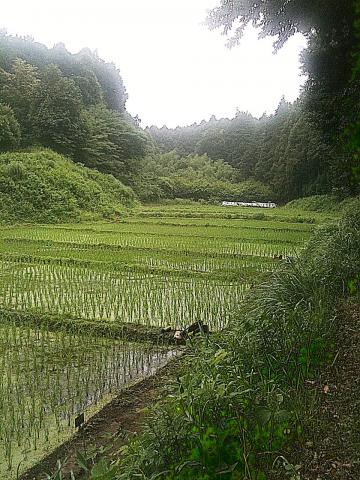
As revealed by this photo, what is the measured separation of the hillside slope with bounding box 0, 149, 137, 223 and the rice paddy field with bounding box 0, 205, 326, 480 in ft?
10.7

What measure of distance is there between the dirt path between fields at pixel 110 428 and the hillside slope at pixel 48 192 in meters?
13.3

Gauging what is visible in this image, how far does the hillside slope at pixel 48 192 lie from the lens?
1694cm

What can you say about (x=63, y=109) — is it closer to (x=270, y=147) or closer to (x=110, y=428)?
(x=270, y=147)

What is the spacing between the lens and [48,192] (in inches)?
706

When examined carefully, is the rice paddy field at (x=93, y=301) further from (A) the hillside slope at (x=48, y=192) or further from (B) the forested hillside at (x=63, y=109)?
(B) the forested hillside at (x=63, y=109)

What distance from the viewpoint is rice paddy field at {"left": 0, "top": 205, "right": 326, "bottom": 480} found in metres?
3.46

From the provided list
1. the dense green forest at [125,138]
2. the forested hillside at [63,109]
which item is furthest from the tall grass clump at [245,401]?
the forested hillside at [63,109]

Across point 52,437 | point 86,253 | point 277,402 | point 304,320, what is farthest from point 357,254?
point 86,253

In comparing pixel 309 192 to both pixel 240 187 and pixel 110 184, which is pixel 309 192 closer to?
pixel 240 187

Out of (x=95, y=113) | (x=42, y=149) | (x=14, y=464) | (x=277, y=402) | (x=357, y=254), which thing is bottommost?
(x=14, y=464)

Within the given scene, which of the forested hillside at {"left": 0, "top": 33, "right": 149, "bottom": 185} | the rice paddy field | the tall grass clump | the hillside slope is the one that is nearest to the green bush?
the forested hillside at {"left": 0, "top": 33, "right": 149, "bottom": 185}

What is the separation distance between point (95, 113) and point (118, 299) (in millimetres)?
22698

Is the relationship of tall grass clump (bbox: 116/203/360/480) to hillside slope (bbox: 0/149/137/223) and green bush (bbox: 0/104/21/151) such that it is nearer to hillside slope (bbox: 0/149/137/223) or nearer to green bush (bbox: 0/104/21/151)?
hillside slope (bbox: 0/149/137/223)

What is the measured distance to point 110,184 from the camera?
22.8 m
